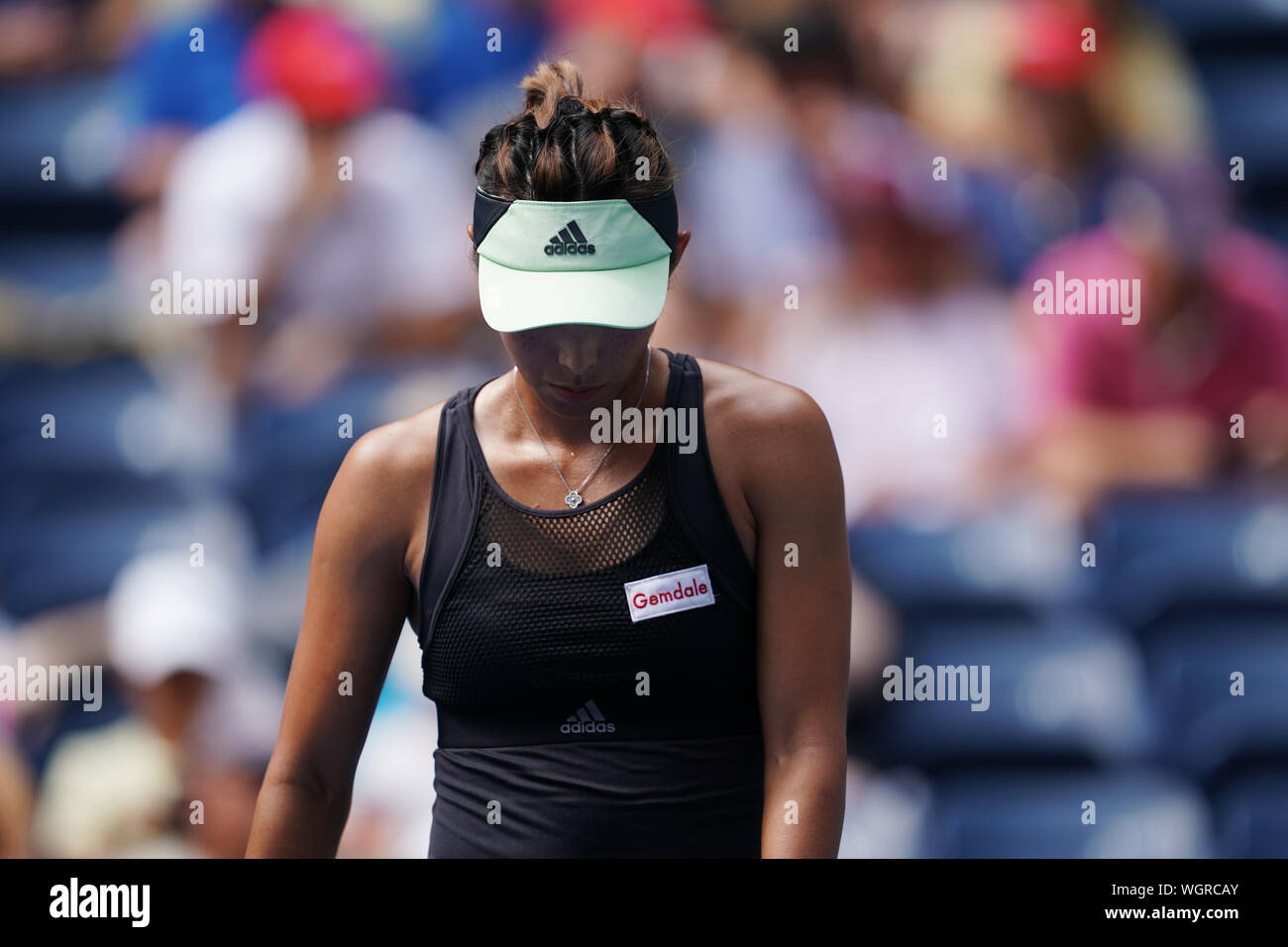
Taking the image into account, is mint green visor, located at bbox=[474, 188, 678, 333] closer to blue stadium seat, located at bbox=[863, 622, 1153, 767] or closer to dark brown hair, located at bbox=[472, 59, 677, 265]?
dark brown hair, located at bbox=[472, 59, 677, 265]

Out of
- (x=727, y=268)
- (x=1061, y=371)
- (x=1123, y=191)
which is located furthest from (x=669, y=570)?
(x=1123, y=191)

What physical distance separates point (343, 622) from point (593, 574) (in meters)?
0.29

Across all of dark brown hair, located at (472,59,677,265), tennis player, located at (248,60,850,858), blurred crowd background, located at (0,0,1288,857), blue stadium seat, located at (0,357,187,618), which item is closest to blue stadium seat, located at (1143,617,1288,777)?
blurred crowd background, located at (0,0,1288,857)

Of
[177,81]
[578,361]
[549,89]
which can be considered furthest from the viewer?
[177,81]

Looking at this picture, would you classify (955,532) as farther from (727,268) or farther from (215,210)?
(215,210)

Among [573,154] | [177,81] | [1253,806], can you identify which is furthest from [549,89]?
[1253,806]

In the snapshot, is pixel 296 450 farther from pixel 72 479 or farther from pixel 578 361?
pixel 578 361

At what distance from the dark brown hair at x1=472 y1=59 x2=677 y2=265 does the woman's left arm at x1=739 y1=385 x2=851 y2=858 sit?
29cm

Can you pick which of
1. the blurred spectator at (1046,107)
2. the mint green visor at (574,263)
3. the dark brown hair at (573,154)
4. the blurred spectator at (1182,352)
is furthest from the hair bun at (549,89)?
the blurred spectator at (1182,352)

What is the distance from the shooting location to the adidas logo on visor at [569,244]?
4.63 feet

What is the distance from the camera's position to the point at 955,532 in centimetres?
271

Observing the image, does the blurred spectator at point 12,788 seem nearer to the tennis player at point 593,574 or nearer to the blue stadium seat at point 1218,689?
the tennis player at point 593,574

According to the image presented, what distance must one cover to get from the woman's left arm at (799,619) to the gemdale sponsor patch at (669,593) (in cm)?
7

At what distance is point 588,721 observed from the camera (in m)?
1.43
